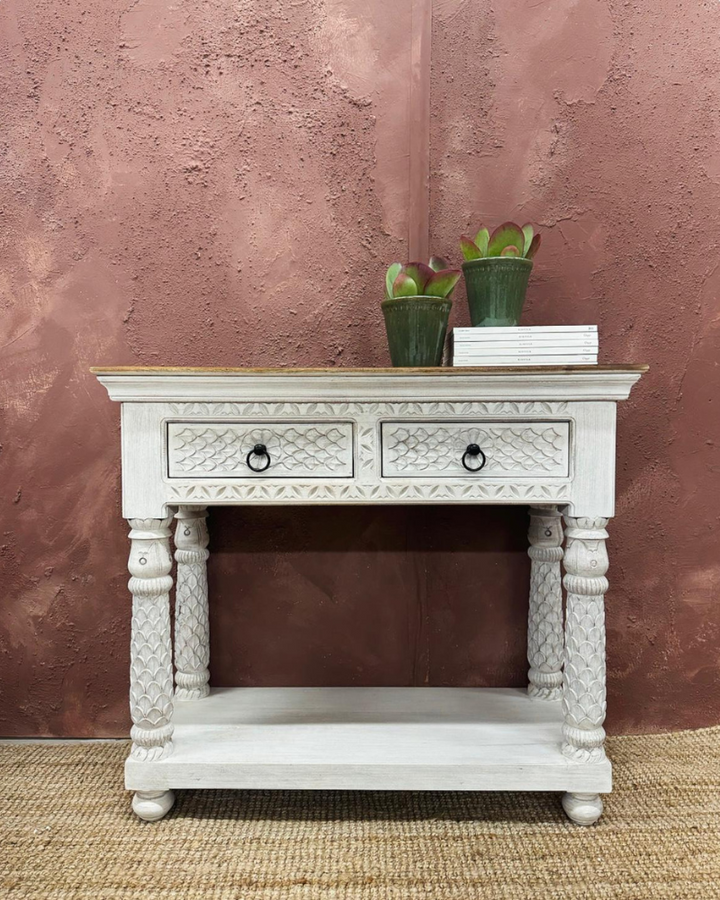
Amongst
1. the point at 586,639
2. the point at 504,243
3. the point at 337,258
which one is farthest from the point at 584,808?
the point at 337,258

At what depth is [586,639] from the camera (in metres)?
1.25

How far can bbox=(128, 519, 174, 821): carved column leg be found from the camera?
126 centimetres

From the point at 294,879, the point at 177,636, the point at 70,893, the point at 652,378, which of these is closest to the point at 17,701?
the point at 177,636

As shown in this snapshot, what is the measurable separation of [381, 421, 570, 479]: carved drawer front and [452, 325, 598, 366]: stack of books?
13cm

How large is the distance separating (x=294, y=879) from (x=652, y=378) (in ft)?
4.66

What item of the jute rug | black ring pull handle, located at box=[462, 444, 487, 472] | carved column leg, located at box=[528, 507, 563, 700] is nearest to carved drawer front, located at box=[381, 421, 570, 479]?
black ring pull handle, located at box=[462, 444, 487, 472]

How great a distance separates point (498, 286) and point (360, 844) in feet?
3.88

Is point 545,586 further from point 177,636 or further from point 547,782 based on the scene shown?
point 177,636

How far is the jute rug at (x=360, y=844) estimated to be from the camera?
44.9 inches

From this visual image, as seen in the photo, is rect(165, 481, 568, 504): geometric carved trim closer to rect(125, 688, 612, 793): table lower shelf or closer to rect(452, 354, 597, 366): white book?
rect(452, 354, 597, 366): white book

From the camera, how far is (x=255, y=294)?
1.67m

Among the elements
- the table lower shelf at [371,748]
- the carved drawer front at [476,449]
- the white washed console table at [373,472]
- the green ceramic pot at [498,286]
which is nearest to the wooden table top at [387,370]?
the white washed console table at [373,472]

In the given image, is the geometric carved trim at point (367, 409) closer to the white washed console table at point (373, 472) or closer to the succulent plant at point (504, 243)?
the white washed console table at point (373, 472)

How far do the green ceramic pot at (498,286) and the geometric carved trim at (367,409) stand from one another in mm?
228
